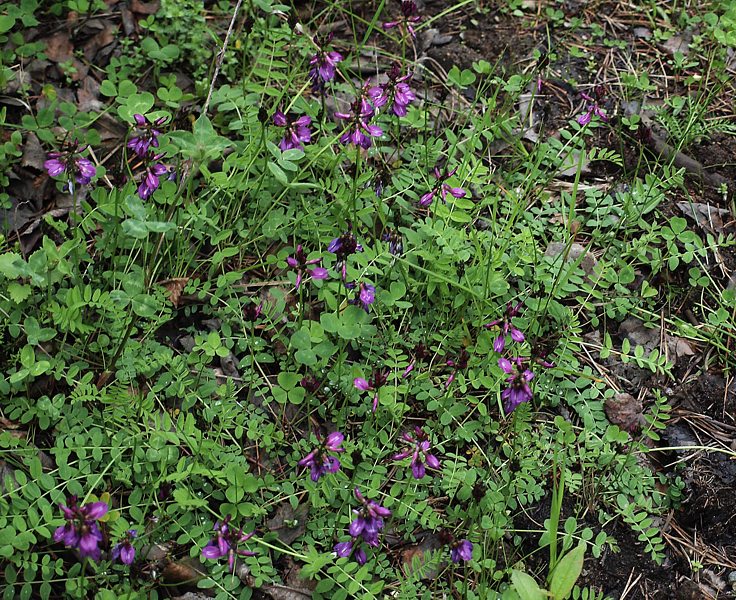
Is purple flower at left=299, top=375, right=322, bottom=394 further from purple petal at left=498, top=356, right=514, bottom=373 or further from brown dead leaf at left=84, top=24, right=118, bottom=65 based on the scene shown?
brown dead leaf at left=84, top=24, right=118, bottom=65

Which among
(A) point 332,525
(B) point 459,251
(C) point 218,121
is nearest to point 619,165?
(B) point 459,251

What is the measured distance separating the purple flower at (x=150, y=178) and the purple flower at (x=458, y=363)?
1453 mm

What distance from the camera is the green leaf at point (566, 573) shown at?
109 inches

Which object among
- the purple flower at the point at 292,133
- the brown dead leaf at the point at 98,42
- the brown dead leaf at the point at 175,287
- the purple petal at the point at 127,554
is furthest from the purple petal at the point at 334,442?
the brown dead leaf at the point at 98,42

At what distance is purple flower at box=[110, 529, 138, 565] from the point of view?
→ 265 cm

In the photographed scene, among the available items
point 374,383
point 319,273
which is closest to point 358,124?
point 319,273

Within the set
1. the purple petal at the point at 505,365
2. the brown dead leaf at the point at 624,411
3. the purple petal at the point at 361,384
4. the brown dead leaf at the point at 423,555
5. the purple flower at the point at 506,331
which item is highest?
the purple flower at the point at 506,331

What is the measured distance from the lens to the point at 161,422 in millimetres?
3082

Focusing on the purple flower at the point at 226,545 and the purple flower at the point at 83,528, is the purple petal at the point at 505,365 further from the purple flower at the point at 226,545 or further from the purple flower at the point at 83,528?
the purple flower at the point at 83,528

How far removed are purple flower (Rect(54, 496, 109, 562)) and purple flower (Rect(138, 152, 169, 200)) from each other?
141cm

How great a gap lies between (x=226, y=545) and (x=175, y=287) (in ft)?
4.12

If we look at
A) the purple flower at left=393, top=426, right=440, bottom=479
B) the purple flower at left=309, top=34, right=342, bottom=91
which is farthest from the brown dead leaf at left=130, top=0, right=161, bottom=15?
the purple flower at left=393, top=426, right=440, bottom=479

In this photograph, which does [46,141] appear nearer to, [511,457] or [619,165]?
[511,457]

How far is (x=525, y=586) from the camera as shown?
8.96 feet
